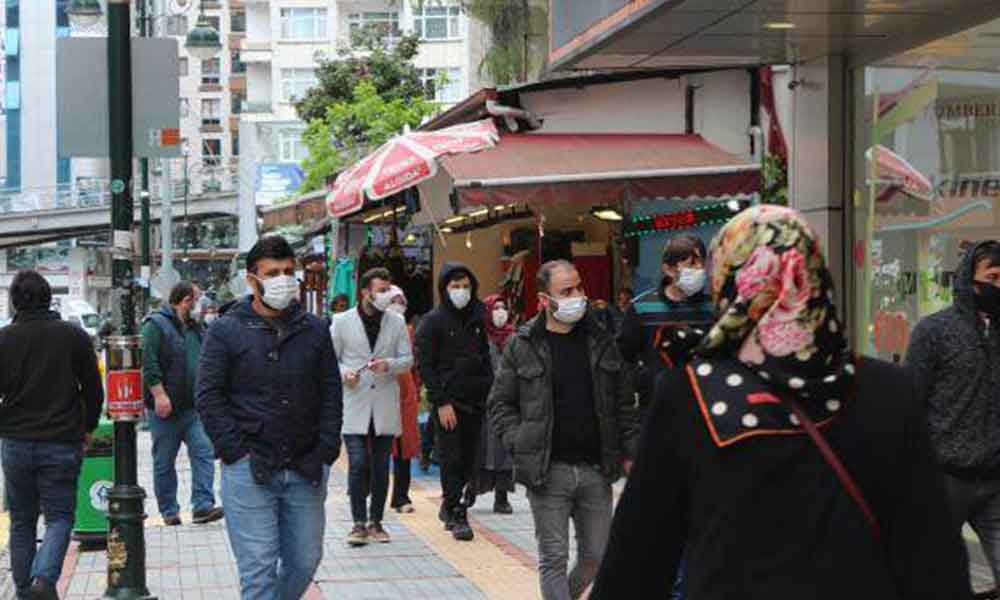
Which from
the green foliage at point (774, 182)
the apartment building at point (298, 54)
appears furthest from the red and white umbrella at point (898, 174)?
the apartment building at point (298, 54)

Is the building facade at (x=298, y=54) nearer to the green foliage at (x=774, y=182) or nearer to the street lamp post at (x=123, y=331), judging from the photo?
the green foliage at (x=774, y=182)

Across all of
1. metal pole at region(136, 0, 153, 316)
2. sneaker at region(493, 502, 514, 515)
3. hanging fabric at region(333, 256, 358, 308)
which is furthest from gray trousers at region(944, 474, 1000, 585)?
hanging fabric at region(333, 256, 358, 308)

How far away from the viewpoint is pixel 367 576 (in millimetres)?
9812

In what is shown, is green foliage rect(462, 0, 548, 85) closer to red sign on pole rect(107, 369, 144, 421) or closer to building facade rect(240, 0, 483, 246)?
red sign on pole rect(107, 369, 144, 421)

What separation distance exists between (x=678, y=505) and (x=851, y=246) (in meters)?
7.78

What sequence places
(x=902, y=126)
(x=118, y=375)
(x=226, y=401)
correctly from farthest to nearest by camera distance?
(x=902, y=126), (x=118, y=375), (x=226, y=401)

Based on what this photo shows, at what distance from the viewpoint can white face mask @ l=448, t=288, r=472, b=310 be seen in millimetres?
11078

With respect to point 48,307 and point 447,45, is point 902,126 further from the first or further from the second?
point 447,45

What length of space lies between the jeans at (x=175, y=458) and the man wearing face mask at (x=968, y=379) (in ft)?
22.3

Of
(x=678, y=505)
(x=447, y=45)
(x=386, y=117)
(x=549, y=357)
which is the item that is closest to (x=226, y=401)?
(x=549, y=357)

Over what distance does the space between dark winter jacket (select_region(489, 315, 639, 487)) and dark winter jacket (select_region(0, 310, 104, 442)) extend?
109 inches

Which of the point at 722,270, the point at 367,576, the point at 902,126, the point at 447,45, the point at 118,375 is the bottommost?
the point at 367,576

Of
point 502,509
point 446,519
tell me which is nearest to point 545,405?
point 446,519

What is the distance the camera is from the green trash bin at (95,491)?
11188 mm
